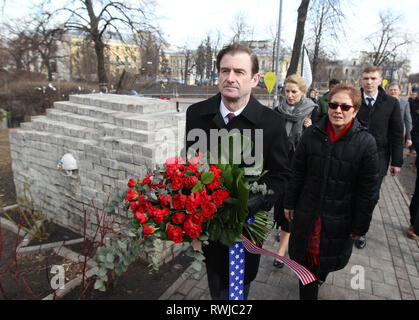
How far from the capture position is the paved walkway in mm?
3201

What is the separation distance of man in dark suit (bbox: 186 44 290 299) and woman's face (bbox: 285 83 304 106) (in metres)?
1.64

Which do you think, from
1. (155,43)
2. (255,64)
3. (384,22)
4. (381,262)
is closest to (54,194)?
(255,64)

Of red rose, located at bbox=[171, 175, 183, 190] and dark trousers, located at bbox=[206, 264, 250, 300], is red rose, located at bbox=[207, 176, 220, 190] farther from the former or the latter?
dark trousers, located at bbox=[206, 264, 250, 300]

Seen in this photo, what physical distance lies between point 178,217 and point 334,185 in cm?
147

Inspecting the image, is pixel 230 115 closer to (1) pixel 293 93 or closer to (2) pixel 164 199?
(2) pixel 164 199

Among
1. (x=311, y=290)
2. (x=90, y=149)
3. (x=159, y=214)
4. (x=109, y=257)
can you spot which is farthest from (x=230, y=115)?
(x=90, y=149)

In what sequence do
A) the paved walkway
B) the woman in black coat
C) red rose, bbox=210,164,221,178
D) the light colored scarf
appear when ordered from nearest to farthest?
red rose, bbox=210,164,221,178 < the woman in black coat < the paved walkway < the light colored scarf

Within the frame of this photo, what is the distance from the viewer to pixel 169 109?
4980 millimetres

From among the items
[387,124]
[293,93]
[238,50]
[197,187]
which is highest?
[238,50]

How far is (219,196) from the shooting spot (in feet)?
5.21

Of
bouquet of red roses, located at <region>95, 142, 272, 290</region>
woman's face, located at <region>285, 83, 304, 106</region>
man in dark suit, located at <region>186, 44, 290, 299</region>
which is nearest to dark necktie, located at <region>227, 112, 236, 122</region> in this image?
man in dark suit, located at <region>186, 44, 290, 299</region>

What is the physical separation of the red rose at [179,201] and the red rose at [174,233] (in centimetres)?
11

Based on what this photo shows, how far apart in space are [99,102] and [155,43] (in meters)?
15.2

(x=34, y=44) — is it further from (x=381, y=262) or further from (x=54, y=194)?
(x=381, y=262)
